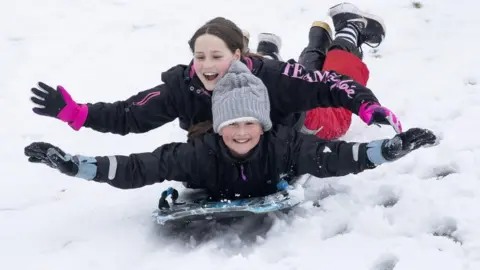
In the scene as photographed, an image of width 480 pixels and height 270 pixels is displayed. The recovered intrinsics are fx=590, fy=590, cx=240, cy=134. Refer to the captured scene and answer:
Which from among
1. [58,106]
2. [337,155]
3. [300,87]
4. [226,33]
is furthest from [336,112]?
[58,106]

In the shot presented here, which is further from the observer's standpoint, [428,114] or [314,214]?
[428,114]

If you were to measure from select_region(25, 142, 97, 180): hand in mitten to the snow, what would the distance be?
0.37 m

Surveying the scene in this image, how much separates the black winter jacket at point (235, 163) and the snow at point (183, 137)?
21cm

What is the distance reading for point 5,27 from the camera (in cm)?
492

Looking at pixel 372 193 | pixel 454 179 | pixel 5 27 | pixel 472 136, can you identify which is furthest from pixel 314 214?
pixel 5 27

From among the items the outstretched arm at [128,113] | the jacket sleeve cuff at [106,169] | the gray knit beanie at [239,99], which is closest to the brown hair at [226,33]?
the gray knit beanie at [239,99]

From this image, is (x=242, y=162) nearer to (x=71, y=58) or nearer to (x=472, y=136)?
(x=472, y=136)

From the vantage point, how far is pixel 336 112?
324 cm

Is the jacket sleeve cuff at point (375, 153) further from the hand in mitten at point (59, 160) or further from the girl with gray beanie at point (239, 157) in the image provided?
the hand in mitten at point (59, 160)

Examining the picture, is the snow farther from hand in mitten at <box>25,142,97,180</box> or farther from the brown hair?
the brown hair

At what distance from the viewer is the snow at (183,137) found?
7.95ft

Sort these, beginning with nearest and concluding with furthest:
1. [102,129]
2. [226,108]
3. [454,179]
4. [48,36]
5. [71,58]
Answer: [226,108]
[454,179]
[102,129]
[71,58]
[48,36]

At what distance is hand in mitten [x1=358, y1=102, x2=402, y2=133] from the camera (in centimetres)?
243

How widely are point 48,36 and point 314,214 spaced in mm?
3104
